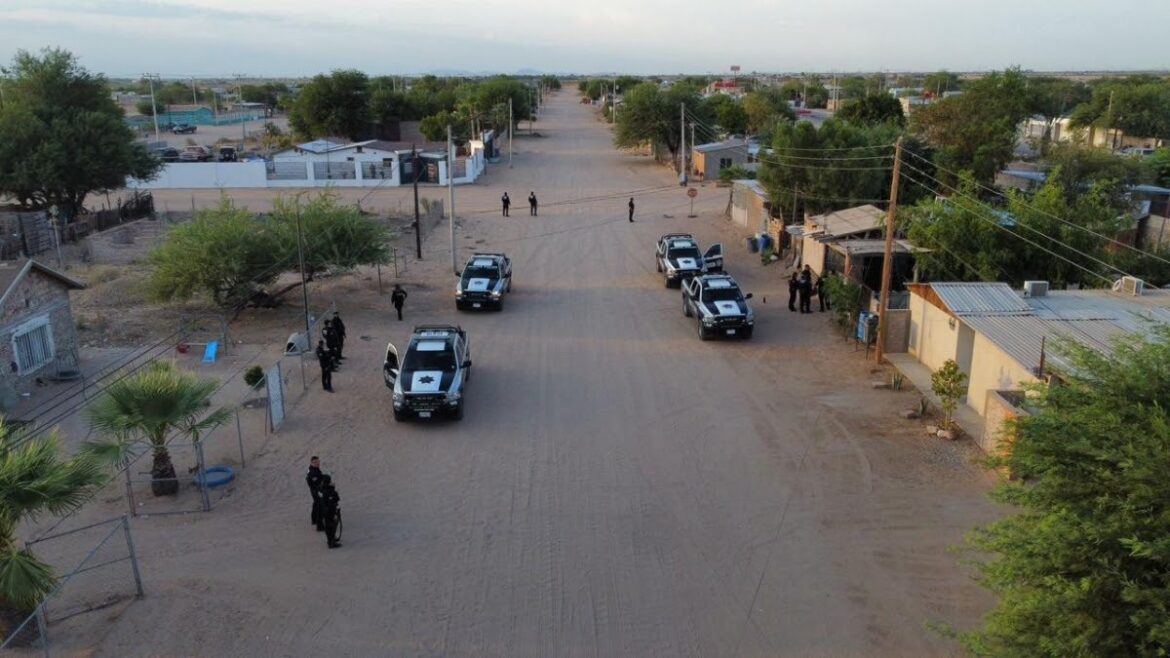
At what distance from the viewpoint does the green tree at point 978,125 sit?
146 feet

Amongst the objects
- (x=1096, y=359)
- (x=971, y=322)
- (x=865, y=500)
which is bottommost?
(x=865, y=500)

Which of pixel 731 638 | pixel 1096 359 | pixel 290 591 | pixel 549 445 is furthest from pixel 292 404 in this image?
pixel 1096 359

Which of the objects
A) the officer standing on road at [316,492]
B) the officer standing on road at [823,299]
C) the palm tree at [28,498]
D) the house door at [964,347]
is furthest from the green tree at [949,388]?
the palm tree at [28,498]

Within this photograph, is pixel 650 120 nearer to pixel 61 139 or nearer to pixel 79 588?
pixel 61 139

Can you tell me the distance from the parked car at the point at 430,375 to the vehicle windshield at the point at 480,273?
7.37 metres

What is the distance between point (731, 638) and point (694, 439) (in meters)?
6.50

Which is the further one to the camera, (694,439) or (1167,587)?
(694,439)

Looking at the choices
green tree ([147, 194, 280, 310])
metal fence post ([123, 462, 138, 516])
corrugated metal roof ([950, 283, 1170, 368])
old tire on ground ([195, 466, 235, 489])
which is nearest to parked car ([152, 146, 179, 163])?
green tree ([147, 194, 280, 310])

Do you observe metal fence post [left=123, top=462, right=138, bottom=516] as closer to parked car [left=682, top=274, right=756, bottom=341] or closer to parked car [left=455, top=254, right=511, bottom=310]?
parked car [left=455, top=254, right=511, bottom=310]

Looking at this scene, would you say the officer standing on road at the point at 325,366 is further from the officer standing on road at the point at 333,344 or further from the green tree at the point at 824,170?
the green tree at the point at 824,170

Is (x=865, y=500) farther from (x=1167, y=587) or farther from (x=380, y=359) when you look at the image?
(x=380, y=359)

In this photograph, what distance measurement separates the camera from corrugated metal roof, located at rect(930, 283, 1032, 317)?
18562 millimetres

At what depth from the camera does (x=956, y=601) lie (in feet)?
36.5

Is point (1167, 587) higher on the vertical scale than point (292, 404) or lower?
higher
